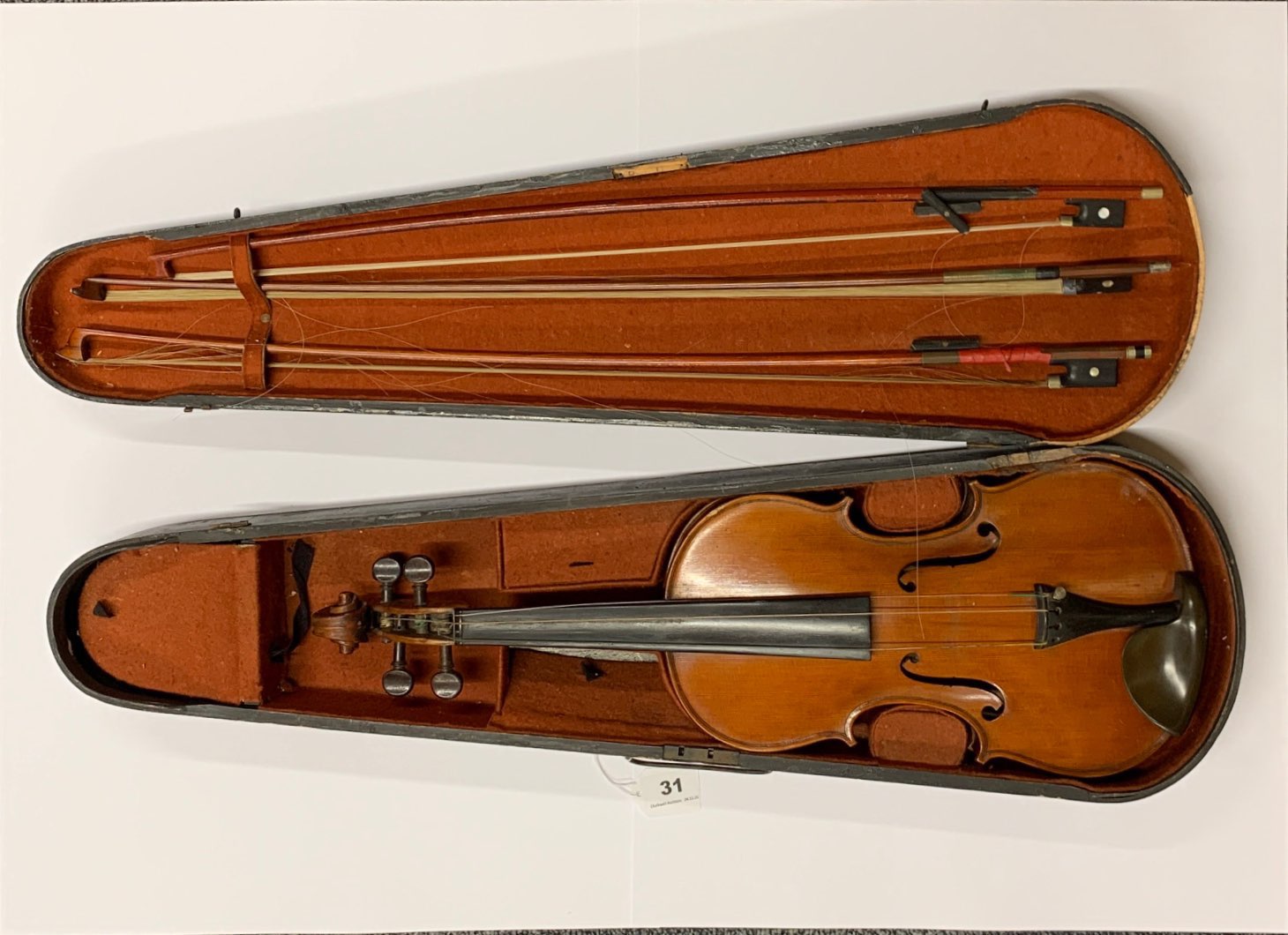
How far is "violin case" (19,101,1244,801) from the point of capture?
1393 millimetres

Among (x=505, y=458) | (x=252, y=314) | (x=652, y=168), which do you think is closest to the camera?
(x=652, y=168)

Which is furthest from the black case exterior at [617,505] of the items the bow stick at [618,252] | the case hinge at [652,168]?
the case hinge at [652,168]

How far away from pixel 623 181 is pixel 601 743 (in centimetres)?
92

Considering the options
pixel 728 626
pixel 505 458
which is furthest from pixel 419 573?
pixel 728 626

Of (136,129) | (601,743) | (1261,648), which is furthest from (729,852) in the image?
(136,129)

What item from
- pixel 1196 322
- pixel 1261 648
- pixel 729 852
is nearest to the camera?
pixel 1196 322

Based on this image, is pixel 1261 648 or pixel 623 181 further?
pixel 1261 648

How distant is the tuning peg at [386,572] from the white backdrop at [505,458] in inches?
7.8

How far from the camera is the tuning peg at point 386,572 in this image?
4.91 ft

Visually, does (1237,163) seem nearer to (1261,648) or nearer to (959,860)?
(1261,648)

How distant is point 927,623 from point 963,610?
6cm

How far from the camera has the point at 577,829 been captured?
1.72 m

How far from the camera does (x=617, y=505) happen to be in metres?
1.49

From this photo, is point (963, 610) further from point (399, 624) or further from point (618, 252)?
point (399, 624)
